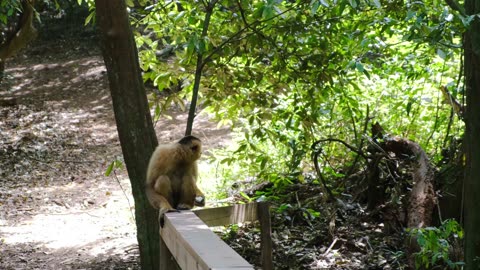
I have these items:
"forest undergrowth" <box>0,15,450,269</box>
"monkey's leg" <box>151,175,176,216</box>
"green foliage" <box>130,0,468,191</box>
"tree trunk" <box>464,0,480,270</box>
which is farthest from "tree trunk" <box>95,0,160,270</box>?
"tree trunk" <box>464,0,480,270</box>

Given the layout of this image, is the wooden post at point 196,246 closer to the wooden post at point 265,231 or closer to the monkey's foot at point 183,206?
the monkey's foot at point 183,206

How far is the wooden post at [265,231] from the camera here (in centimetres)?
537

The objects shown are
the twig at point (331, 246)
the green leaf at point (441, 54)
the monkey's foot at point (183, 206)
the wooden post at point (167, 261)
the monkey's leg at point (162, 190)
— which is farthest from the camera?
the twig at point (331, 246)

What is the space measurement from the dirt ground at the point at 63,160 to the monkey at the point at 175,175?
8.06 feet

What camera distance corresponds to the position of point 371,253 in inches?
259

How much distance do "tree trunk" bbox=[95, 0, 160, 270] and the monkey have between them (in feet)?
2.48

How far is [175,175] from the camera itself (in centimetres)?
531

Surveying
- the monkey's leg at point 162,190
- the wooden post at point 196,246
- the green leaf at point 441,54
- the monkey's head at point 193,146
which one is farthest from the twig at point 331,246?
Answer: the wooden post at point 196,246

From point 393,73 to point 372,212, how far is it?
3291mm

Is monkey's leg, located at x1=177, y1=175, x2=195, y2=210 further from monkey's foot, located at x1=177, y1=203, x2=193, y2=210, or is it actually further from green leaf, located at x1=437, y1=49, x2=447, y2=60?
green leaf, located at x1=437, y1=49, x2=447, y2=60

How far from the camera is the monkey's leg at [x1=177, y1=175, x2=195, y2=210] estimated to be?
5273 millimetres

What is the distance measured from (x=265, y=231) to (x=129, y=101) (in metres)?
1.88

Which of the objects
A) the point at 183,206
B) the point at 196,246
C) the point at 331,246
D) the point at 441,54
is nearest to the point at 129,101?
the point at 183,206

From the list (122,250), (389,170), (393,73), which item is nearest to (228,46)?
(389,170)
